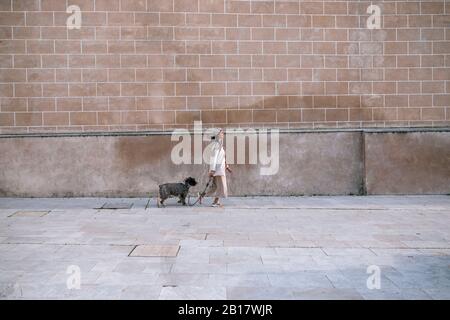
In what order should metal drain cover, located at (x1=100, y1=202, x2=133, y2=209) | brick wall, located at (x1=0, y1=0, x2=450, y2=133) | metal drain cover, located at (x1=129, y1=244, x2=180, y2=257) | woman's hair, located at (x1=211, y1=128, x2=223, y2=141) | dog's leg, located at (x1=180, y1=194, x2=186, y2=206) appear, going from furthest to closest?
1. brick wall, located at (x1=0, y1=0, x2=450, y2=133)
2. woman's hair, located at (x1=211, y1=128, x2=223, y2=141)
3. dog's leg, located at (x1=180, y1=194, x2=186, y2=206)
4. metal drain cover, located at (x1=100, y1=202, x2=133, y2=209)
5. metal drain cover, located at (x1=129, y1=244, x2=180, y2=257)

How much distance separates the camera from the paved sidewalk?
481cm

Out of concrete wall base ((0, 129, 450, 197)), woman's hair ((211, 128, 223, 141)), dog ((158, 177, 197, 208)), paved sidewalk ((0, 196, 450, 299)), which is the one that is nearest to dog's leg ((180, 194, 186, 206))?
dog ((158, 177, 197, 208))

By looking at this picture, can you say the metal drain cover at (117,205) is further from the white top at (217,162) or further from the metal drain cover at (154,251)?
the metal drain cover at (154,251)

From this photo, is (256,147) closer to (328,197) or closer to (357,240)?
(328,197)

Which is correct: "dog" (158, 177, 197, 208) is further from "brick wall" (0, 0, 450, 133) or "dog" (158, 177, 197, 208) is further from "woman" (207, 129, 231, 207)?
"brick wall" (0, 0, 450, 133)

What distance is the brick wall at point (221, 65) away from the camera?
→ 40.3ft

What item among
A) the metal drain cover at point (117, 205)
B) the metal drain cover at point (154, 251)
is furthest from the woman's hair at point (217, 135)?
the metal drain cover at point (154, 251)

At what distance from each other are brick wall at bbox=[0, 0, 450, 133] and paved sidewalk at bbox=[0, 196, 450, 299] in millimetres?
2705

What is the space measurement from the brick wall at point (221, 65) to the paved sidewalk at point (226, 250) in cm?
271

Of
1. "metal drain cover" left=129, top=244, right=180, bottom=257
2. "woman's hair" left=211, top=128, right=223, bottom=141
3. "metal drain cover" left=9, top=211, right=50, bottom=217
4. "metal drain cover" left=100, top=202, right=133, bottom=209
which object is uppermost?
"woman's hair" left=211, top=128, right=223, bottom=141

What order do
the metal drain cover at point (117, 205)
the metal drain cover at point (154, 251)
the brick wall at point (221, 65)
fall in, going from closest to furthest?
the metal drain cover at point (154, 251)
the metal drain cover at point (117, 205)
the brick wall at point (221, 65)

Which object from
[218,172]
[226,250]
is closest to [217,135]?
[218,172]

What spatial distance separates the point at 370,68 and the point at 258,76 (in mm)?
3036
